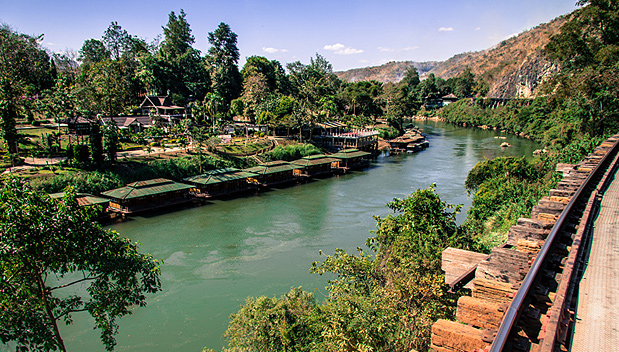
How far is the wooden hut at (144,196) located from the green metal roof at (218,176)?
96.0 inches

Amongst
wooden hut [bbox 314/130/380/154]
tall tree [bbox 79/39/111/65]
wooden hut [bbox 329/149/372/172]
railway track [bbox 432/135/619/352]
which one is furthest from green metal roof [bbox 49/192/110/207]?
tall tree [bbox 79/39/111/65]

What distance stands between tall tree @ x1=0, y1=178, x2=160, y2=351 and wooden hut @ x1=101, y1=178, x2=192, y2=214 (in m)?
23.8

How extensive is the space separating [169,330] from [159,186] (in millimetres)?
20493

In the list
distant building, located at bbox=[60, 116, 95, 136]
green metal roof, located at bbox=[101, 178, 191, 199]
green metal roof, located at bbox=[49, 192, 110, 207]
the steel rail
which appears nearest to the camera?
the steel rail

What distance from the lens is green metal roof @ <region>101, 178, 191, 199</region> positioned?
3294cm

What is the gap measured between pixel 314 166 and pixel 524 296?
48.0m

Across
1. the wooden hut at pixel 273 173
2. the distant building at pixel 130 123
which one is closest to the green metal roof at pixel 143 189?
the wooden hut at pixel 273 173

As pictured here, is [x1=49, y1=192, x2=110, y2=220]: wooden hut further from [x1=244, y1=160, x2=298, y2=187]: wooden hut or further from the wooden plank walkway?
the wooden plank walkway

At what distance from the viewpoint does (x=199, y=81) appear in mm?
84062

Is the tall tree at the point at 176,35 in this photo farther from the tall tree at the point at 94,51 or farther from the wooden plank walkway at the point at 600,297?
the wooden plank walkway at the point at 600,297

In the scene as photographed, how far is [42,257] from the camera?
9523 mm

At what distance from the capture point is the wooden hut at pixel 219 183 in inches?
1551

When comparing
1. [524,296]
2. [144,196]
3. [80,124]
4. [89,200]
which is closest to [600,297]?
[524,296]

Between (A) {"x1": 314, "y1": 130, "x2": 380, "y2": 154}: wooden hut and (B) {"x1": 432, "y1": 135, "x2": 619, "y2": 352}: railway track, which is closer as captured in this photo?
(B) {"x1": 432, "y1": 135, "x2": 619, "y2": 352}: railway track
